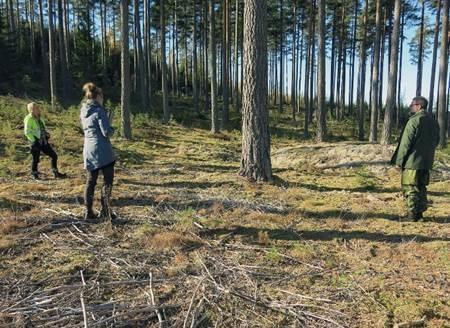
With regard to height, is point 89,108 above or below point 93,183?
above

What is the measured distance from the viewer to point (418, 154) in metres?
5.48

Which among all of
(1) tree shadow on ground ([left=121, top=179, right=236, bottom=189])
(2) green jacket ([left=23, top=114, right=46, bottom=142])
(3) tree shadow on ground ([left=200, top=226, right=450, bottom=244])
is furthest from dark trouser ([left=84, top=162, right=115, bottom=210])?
(2) green jacket ([left=23, top=114, right=46, bottom=142])

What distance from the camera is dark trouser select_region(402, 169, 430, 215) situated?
216 inches

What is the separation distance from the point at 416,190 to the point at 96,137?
4757 millimetres

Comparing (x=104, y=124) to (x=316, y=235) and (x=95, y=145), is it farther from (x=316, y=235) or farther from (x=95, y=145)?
(x=316, y=235)

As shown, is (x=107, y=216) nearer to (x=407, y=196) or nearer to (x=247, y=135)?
(x=247, y=135)

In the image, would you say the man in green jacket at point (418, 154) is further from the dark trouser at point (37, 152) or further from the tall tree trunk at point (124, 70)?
the tall tree trunk at point (124, 70)

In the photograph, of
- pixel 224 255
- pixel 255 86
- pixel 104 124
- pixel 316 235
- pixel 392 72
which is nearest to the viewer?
pixel 224 255

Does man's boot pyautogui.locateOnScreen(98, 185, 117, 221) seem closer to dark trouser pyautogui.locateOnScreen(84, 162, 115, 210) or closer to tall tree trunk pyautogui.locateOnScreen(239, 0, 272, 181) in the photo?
dark trouser pyautogui.locateOnScreen(84, 162, 115, 210)

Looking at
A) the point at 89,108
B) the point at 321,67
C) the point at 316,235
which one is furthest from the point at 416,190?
the point at 321,67

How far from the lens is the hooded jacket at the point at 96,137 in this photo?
200 inches

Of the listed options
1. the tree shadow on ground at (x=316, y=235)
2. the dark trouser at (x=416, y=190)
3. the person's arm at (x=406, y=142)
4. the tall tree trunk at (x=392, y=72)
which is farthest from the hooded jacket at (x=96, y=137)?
the tall tree trunk at (x=392, y=72)

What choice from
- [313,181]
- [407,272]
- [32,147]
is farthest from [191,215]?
[32,147]

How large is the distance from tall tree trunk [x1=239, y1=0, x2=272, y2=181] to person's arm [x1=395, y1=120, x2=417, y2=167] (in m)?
2.70
